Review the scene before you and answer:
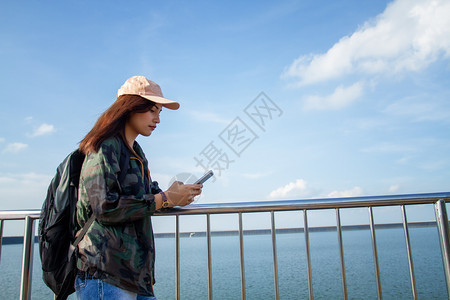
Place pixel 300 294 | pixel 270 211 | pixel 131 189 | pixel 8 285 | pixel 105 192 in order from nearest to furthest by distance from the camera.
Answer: pixel 105 192 < pixel 131 189 < pixel 270 211 < pixel 300 294 < pixel 8 285

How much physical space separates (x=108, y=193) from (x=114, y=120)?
14.0 inches

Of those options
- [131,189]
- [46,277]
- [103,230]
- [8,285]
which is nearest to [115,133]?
[131,189]

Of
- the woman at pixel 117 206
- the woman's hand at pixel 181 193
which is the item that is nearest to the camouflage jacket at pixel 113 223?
the woman at pixel 117 206

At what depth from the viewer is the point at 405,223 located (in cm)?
227

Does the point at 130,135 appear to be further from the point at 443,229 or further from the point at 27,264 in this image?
the point at 443,229

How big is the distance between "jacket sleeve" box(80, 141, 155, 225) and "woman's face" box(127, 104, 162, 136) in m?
0.21

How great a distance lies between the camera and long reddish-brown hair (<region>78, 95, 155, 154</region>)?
4.58 feet

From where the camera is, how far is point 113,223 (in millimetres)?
1314

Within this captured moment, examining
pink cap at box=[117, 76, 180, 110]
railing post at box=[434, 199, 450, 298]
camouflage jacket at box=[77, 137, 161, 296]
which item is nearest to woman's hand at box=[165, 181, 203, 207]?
camouflage jacket at box=[77, 137, 161, 296]

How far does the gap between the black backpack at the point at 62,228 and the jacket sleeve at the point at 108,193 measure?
0.06 m

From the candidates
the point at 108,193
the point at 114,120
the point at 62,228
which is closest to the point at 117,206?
the point at 108,193

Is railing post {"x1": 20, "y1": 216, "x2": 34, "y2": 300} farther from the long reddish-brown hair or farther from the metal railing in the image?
the long reddish-brown hair

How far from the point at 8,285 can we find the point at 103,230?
113ft

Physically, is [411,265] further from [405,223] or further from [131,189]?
[131,189]
